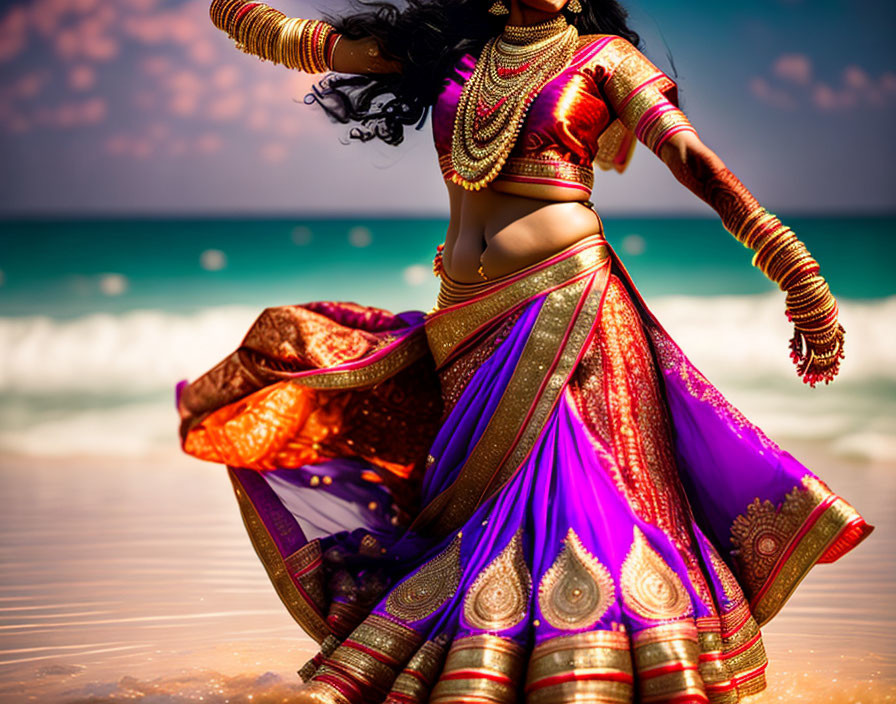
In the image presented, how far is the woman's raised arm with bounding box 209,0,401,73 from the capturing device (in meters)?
3.21

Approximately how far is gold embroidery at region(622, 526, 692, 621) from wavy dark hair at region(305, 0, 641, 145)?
130 centimetres

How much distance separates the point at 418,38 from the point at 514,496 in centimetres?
124

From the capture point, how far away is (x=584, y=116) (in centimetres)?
283

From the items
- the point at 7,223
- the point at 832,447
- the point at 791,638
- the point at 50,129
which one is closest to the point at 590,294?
the point at 791,638

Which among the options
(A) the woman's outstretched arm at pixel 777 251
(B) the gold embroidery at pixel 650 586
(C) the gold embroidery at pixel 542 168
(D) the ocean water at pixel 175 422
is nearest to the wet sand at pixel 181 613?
(D) the ocean water at pixel 175 422

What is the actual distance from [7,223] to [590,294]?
10.4 metres

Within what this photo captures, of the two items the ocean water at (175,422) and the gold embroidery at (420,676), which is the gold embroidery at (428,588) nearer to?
the gold embroidery at (420,676)

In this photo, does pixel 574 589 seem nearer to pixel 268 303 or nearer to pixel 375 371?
pixel 375 371

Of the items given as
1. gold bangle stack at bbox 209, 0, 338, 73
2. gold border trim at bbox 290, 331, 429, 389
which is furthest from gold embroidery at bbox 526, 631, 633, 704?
gold bangle stack at bbox 209, 0, 338, 73

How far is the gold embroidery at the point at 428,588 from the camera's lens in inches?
108

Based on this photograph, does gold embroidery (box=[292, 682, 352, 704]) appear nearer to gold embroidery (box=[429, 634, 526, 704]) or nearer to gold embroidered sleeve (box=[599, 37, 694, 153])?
gold embroidery (box=[429, 634, 526, 704])

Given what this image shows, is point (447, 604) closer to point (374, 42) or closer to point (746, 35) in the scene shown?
point (374, 42)

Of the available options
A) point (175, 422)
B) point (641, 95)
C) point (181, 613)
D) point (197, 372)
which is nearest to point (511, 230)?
point (641, 95)

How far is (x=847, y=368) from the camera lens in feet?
30.5
